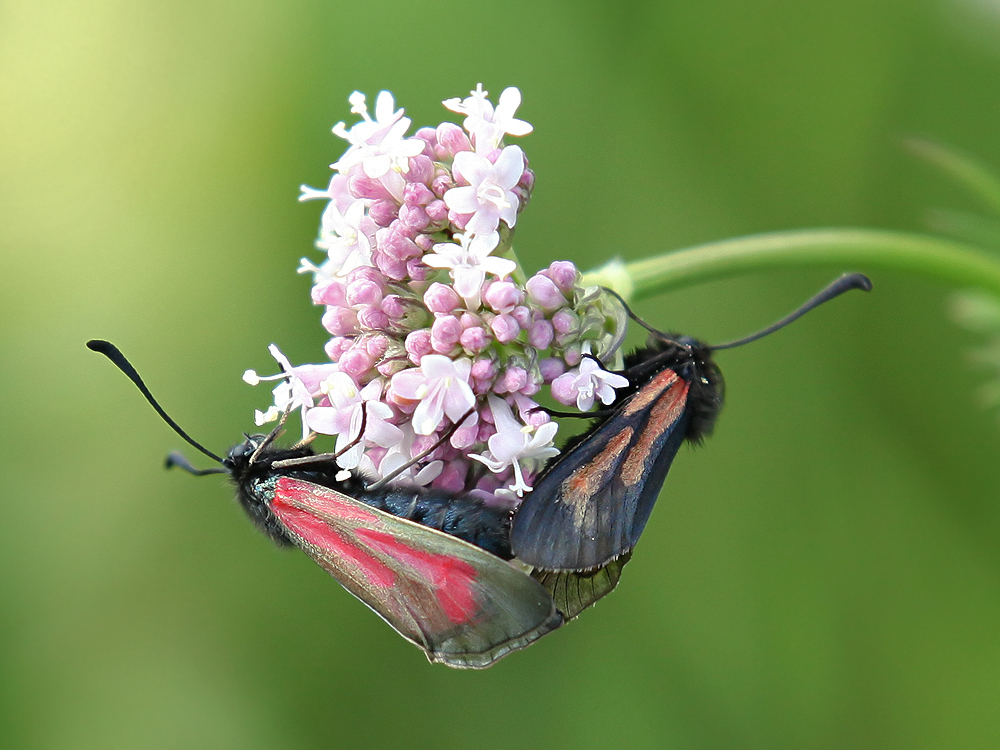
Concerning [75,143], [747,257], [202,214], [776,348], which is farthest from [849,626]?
[75,143]

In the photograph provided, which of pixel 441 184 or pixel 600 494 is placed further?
pixel 441 184

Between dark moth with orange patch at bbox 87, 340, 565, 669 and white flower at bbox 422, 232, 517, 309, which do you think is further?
white flower at bbox 422, 232, 517, 309

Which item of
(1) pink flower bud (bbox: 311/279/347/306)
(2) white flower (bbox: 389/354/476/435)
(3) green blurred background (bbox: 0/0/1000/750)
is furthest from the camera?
(3) green blurred background (bbox: 0/0/1000/750)

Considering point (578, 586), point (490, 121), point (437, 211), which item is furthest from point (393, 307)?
point (578, 586)

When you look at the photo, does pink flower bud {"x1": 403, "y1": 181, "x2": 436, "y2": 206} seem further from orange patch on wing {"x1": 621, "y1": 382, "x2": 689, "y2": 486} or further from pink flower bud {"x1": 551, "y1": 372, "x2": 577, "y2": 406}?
orange patch on wing {"x1": 621, "y1": 382, "x2": 689, "y2": 486}

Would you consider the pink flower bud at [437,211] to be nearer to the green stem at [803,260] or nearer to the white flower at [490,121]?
the white flower at [490,121]

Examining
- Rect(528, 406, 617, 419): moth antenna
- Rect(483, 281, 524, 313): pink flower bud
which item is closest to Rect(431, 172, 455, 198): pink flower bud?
Rect(483, 281, 524, 313): pink flower bud

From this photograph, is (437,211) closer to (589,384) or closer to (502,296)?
(502,296)
